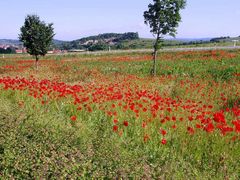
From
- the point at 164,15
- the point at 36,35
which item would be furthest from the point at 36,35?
the point at 164,15

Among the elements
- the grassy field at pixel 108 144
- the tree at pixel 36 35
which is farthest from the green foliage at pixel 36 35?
the grassy field at pixel 108 144

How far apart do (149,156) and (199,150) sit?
108 centimetres

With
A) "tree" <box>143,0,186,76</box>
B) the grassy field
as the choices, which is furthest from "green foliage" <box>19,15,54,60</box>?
the grassy field

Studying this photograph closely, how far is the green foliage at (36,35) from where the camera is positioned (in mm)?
25062

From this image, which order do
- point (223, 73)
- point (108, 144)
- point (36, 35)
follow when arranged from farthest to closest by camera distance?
1. point (36, 35)
2. point (223, 73)
3. point (108, 144)

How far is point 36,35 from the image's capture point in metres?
25.0

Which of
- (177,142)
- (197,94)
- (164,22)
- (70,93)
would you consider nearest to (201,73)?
(164,22)

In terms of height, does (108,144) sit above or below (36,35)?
below

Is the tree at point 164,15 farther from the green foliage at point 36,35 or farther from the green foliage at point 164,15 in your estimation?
the green foliage at point 36,35

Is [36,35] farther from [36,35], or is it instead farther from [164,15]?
[164,15]

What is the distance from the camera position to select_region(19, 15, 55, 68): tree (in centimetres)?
2506

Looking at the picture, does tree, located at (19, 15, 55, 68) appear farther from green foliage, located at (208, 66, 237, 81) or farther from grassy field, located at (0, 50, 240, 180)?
grassy field, located at (0, 50, 240, 180)

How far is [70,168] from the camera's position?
15.9 feet

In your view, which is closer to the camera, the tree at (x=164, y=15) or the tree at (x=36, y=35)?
the tree at (x=164, y=15)
